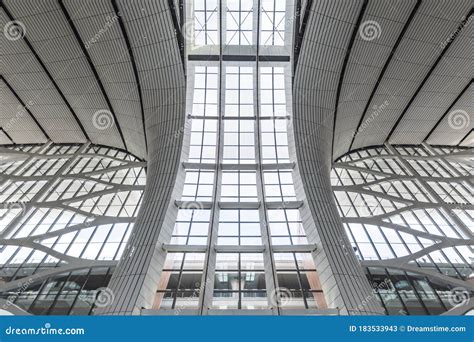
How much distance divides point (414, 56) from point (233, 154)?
438 inches

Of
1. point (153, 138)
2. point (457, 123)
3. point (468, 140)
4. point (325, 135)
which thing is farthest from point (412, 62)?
point (153, 138)

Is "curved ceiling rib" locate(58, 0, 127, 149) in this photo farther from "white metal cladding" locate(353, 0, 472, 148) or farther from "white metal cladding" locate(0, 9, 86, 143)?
"white metal cladding" locate(353, 0, 472, 148)

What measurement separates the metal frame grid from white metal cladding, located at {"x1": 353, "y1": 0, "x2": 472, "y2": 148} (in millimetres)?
3156

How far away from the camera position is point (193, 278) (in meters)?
13.7

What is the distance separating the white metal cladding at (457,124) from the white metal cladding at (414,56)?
3.38 meters

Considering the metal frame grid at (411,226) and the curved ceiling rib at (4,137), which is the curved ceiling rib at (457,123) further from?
the curved ceiling rib at (4,137)

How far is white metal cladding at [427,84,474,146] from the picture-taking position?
21.7 meters

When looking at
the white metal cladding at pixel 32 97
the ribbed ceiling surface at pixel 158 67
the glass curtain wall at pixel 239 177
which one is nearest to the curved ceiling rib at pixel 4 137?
the ribbed ceiling surface at pixel 158 67

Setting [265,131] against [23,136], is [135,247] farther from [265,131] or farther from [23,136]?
[23,136]

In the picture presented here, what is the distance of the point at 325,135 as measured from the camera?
19406 mm

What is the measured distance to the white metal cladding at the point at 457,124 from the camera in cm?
2171

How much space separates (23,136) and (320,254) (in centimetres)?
Answer: 2114

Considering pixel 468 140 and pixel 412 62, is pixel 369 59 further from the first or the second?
pixel 468 140
